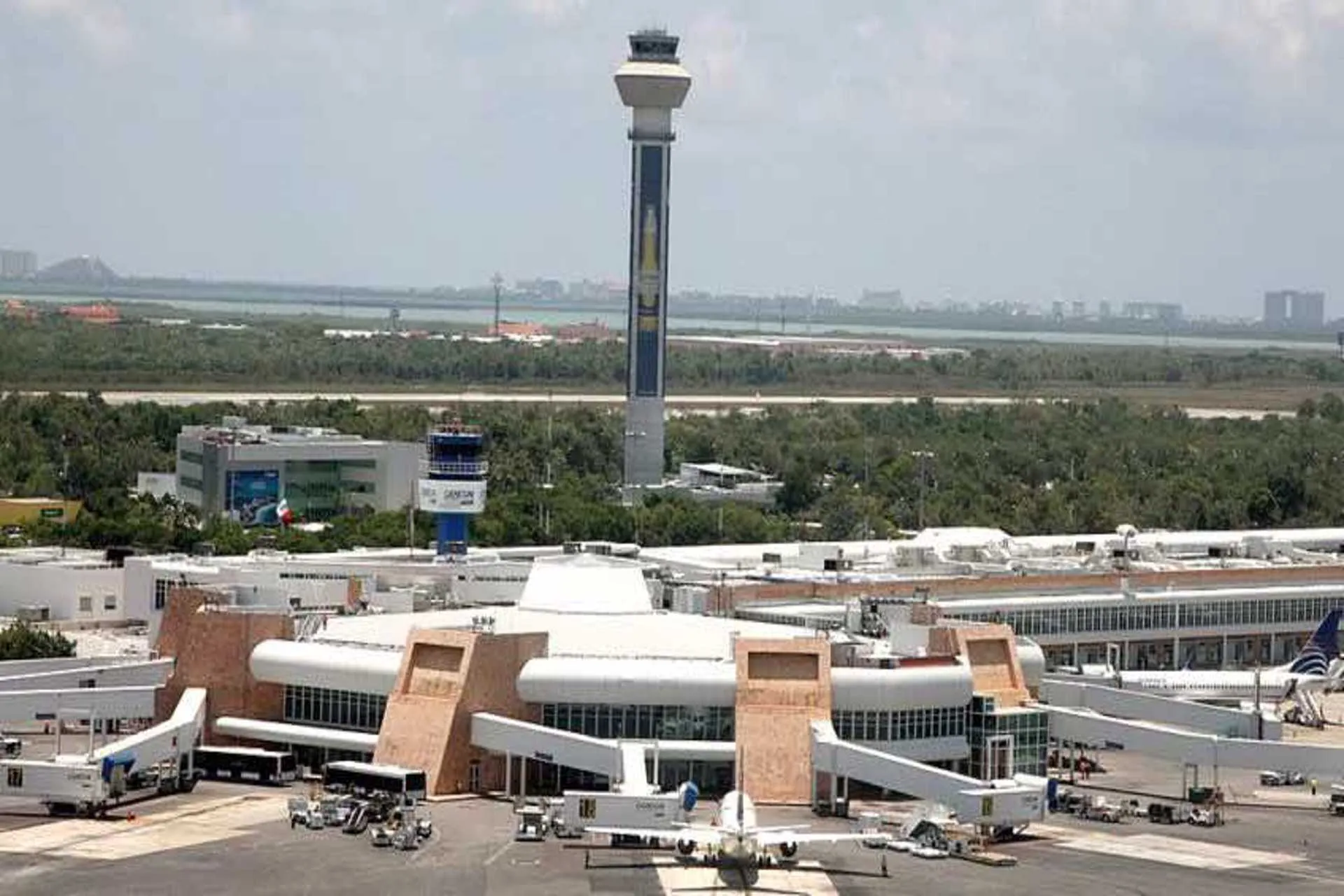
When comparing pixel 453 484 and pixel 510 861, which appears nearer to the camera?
pixel 510 861

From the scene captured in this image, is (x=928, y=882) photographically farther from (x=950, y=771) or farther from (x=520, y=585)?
(x=520, y=585)

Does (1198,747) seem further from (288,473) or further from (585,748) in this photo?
(288,473)

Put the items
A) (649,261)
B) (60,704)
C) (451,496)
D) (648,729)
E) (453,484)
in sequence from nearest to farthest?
(648,729) → (60,704) → (453,484) → (451,496) → (649,261)

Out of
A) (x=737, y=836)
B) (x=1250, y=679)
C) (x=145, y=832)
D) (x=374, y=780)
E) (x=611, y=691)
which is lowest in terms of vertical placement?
(x=145, y=832)

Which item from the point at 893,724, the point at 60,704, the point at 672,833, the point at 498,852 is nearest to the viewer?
the point at 672,833

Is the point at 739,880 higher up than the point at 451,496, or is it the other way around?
the point at 451,496

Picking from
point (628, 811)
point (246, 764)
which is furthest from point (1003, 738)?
point (246, 764)

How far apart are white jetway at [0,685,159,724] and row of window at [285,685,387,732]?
514cm

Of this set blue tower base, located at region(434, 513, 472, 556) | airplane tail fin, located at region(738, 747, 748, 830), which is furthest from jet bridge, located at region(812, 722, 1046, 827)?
blue tower base, located at region(434, 513, 472, 556)

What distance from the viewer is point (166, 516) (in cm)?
16100

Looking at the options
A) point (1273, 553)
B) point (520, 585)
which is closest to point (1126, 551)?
point (1273, 553)

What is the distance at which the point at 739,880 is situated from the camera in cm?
7875

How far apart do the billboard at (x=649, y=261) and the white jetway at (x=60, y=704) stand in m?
94.1

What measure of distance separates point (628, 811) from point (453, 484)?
1629 inches
